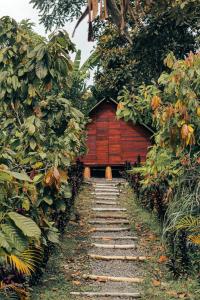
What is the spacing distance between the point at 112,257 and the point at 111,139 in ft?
36.6

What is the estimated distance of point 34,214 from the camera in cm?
606

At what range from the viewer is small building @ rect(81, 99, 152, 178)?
750 inches

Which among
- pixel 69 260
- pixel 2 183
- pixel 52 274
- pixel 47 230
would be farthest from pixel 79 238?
pixel 2 183

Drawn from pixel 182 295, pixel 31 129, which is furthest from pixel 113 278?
pixel 31 129

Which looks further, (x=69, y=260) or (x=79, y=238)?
(x=79, y=238)

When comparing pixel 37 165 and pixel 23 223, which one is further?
pixel 37 165

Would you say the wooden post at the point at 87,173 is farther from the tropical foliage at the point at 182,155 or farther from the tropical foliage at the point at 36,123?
the tropical foliage at the point at 36,123

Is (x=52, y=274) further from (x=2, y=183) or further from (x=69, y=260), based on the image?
(x=2, y=183)

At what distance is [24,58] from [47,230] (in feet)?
8.85

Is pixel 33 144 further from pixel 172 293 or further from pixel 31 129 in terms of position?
pixel 172 293

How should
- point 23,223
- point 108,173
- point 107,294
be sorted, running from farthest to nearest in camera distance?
point 108,173 → point 107,294 → point 23,223

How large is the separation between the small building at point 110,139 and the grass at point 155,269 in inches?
297

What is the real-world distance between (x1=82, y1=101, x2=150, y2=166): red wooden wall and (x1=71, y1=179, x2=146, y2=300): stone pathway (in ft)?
21.2

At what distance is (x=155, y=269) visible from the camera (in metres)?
7.47
